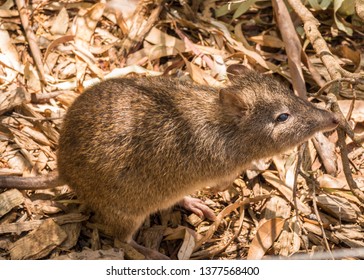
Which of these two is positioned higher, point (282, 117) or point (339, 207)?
point (282, 117)

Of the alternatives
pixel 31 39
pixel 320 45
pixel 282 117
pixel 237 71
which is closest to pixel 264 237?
pixel 282 117

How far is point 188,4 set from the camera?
709cm

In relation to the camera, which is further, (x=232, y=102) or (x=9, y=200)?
(x=9, y=200)

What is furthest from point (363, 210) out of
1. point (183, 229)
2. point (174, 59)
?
point (174, 59)

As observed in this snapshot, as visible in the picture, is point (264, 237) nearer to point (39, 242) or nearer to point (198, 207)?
point (198, 207)

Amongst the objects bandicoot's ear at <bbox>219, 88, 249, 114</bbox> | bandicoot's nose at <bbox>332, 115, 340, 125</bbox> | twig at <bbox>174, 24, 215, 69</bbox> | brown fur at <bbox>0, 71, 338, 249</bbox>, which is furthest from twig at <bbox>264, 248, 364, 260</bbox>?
twig at <bbox>174, 24, 215, 69</bbox>

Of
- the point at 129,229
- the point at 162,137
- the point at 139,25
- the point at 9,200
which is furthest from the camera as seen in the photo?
the point at 139,25

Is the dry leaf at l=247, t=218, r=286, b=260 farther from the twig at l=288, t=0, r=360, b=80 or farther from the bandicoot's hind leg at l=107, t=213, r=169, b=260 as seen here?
the twig at l=288, t=0, r=360, b=80

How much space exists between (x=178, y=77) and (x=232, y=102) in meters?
1.51

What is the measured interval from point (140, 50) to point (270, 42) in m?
1.47

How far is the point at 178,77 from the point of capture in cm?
646

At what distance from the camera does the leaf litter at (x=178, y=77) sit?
5.48m

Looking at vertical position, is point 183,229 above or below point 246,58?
below

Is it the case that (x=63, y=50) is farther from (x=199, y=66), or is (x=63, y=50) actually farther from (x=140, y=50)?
(x=199, y=66)
